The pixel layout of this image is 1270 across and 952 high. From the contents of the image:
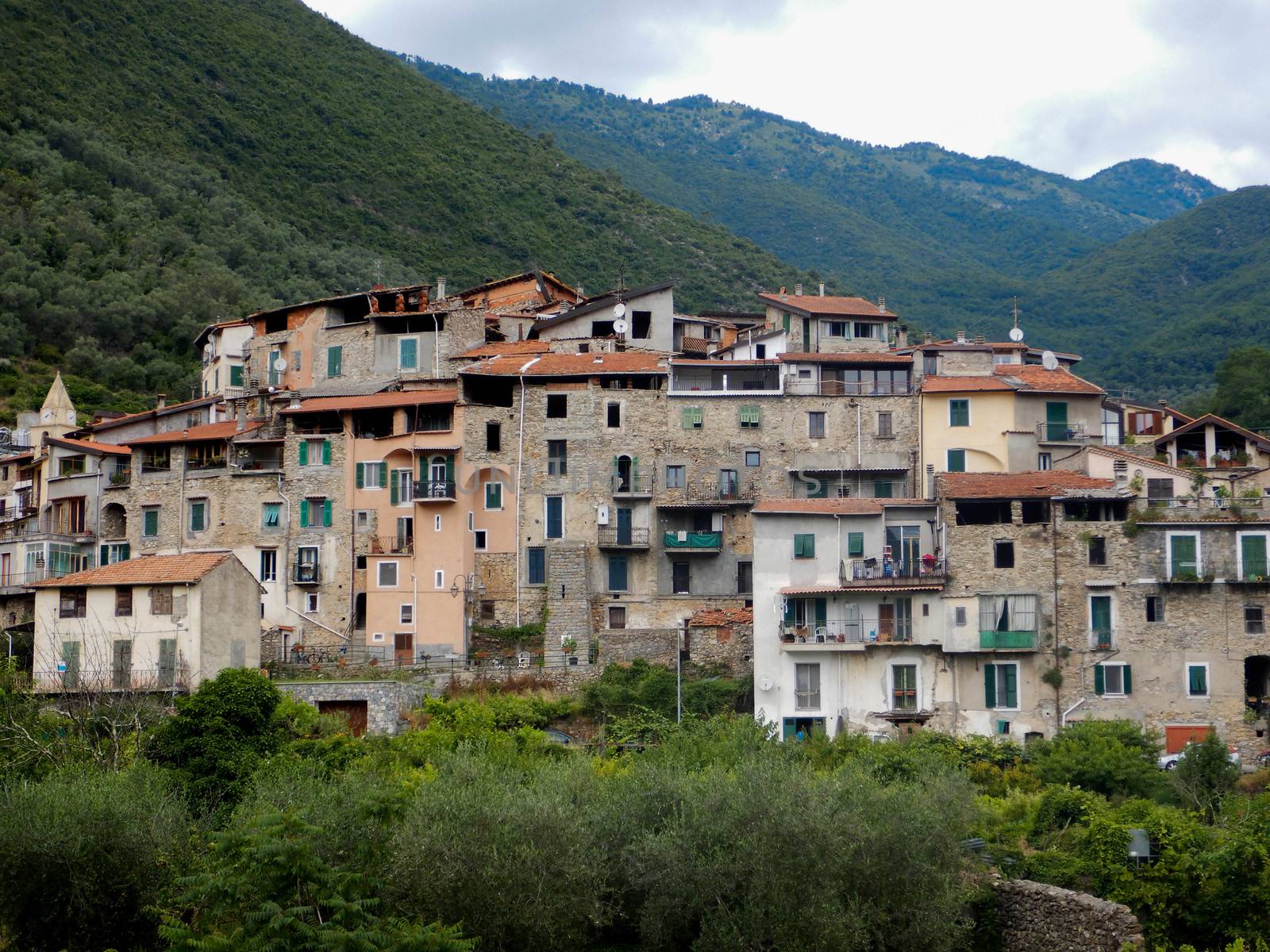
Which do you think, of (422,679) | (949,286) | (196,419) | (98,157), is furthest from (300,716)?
(949,286)

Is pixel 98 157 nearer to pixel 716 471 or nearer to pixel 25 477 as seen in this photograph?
pixel 25 477

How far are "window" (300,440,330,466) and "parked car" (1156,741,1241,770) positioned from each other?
32406 millimetres

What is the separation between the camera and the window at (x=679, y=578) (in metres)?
61.2

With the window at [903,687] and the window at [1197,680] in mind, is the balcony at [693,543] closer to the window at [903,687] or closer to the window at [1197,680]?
the window at [903,687]

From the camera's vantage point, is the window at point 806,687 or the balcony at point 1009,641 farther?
the window at point 806,687

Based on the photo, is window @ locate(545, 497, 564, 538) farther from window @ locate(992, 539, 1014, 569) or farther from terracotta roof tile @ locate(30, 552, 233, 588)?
window @ locate(992, 539, 1014, 569)

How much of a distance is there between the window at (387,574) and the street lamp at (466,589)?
2222mm

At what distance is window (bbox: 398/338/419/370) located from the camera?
68.2 meters

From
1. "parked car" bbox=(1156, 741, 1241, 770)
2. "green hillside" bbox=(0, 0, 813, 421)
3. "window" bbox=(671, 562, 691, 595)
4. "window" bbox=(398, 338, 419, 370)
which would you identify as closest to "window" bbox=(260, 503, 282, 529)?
"window" bbox=(398, 338, 419, 370)

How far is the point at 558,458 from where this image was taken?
6278 centimetres

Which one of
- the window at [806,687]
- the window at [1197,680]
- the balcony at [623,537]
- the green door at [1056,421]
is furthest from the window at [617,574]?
the window at [1197,680]

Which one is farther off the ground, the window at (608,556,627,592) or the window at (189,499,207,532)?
the window at (189,499,207,532)

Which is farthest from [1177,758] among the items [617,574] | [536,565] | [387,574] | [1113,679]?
[387,574]

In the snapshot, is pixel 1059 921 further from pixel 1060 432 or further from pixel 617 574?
pixel 1060 432
